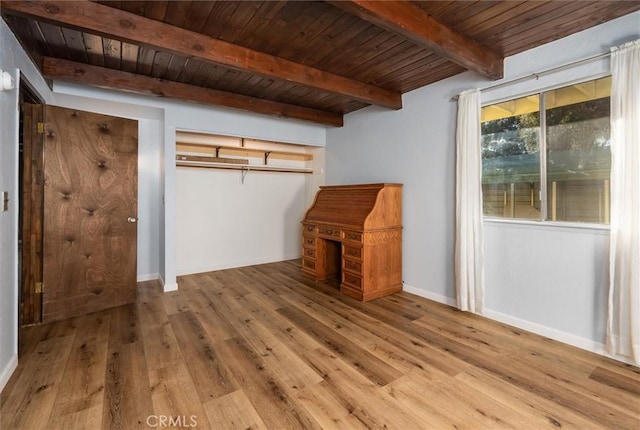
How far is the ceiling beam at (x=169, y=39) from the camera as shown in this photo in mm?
1816

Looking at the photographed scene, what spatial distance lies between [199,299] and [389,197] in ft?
8.30

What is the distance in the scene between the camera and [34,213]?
2.69 metres

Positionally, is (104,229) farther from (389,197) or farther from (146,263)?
(389,197)

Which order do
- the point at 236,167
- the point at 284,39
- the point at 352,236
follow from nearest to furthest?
the point at 284,39 → the point at 352,236 → the point at 236,167

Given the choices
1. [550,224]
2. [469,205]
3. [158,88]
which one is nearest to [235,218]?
[158,88]

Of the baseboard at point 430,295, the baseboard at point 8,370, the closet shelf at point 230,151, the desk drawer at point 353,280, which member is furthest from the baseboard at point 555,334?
the closet shelf at point 230,151

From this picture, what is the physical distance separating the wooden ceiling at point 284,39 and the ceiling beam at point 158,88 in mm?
10

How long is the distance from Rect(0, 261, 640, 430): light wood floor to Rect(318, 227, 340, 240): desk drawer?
3.30 feet

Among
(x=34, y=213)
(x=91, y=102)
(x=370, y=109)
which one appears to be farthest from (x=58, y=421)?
(x=370, y=109)

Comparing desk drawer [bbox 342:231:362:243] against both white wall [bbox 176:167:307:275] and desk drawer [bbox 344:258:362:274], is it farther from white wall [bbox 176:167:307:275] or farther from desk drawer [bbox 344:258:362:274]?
white wall [bbox 176:167:307:275]

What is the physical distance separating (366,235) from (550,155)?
183cm

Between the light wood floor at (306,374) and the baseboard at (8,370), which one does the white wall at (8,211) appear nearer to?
the baseboard at (8,370)

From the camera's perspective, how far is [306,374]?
1.97 m

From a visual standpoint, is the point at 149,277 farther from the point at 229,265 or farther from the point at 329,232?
the point at 329,232
